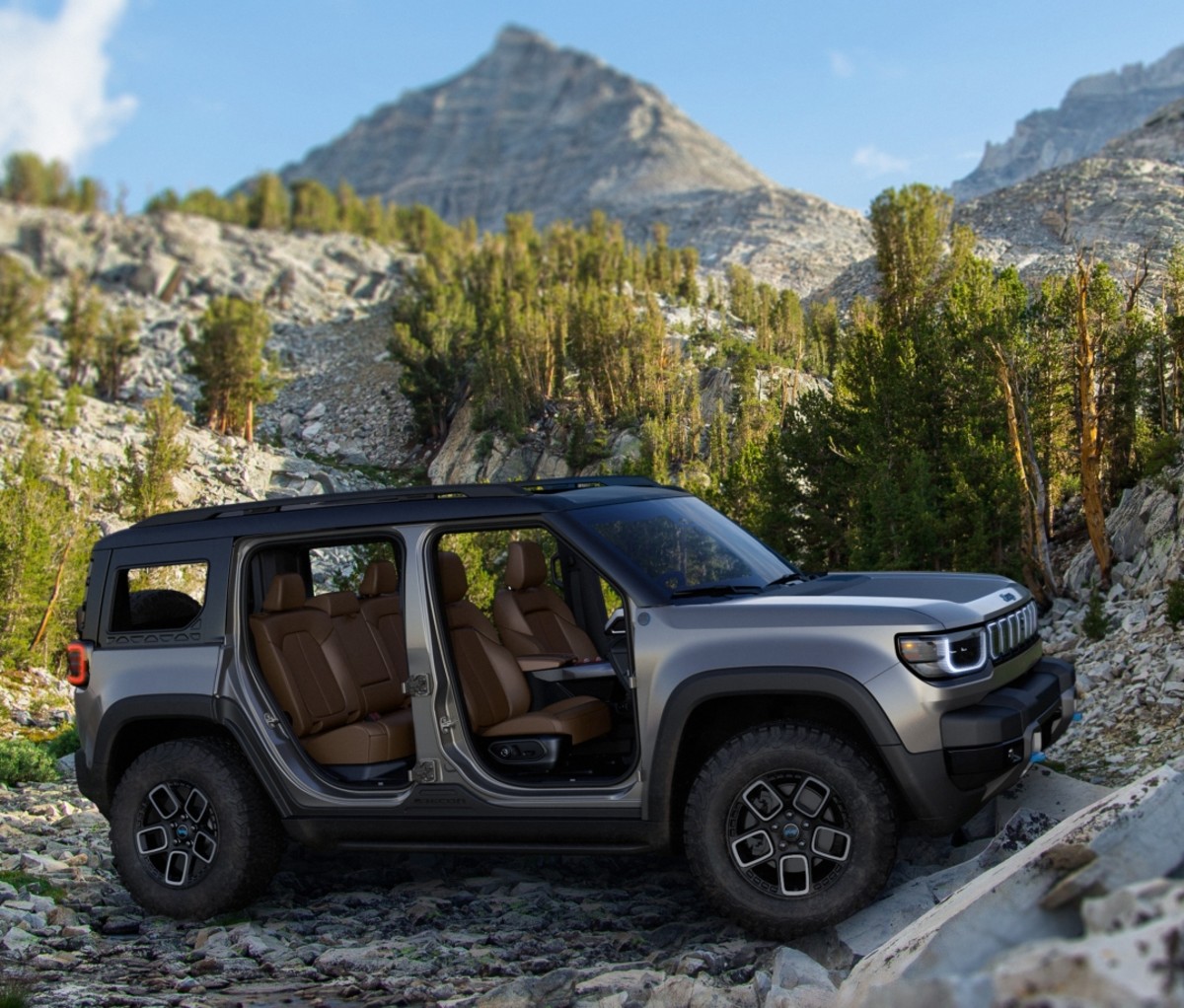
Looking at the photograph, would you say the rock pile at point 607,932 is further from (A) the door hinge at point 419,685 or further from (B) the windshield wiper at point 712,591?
(B) the windshield wiper at point 712,591

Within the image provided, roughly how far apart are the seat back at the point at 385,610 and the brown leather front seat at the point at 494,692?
802mm

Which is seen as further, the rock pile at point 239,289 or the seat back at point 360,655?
the rock pile at point 239,289

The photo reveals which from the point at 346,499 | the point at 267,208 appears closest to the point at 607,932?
the point at 346,499

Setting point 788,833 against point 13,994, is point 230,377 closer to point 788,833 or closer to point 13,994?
point 13,994

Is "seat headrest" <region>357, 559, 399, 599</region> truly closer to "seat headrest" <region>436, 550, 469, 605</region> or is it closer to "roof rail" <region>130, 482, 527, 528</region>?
"roof rail" <region>130, 482, 527, 528</region>

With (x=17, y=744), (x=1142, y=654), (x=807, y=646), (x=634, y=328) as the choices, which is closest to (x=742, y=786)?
(x=807, y=646)

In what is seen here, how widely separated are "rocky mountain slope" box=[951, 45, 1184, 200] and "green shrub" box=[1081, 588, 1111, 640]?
1436cm

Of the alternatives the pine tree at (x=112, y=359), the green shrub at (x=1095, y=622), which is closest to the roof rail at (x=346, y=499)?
the green shrub at (x=1095, y=622)

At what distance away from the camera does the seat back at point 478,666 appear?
17.9 feet

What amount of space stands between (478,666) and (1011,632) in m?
2.56

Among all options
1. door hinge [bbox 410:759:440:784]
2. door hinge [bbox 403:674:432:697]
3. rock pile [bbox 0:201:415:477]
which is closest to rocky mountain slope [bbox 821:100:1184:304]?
door hinge [bbox 403:674:432:697]

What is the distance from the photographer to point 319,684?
19.3 feet

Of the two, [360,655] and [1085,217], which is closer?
[360,655]

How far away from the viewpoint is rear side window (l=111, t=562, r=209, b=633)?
19.7 ft
